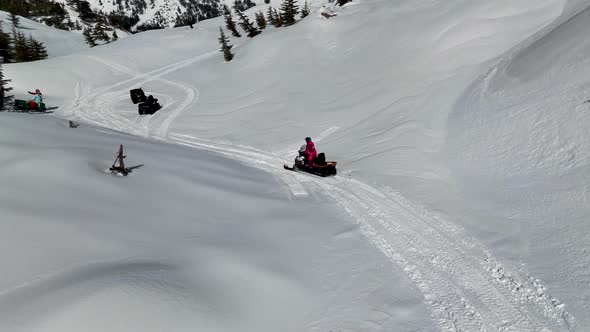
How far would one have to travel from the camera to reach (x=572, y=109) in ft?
33.8

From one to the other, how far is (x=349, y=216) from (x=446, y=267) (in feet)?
10.4

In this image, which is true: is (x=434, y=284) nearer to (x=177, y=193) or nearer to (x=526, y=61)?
(x=177, y=193)

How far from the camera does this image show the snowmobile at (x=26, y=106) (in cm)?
2448

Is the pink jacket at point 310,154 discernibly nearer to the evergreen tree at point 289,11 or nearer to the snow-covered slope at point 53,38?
the evergreen tree at point 289,11

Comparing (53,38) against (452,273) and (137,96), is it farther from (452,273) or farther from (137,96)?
(452,273)

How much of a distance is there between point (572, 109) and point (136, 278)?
12051 mm

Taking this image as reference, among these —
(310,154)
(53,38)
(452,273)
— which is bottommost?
(452,273)

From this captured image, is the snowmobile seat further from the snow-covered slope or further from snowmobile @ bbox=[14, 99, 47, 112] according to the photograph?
the snow-covered slope

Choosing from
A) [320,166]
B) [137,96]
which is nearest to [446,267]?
[320,166]

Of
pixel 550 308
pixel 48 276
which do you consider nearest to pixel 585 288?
pixel 550 308

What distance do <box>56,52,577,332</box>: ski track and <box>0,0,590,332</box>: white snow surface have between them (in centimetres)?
4

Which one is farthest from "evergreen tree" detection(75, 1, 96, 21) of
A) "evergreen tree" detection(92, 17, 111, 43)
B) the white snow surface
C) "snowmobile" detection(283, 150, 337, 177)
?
"snowmobile" detection(283, 150, 337, 177)

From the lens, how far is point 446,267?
676cm

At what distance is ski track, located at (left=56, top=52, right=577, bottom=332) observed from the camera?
532 centimetres
